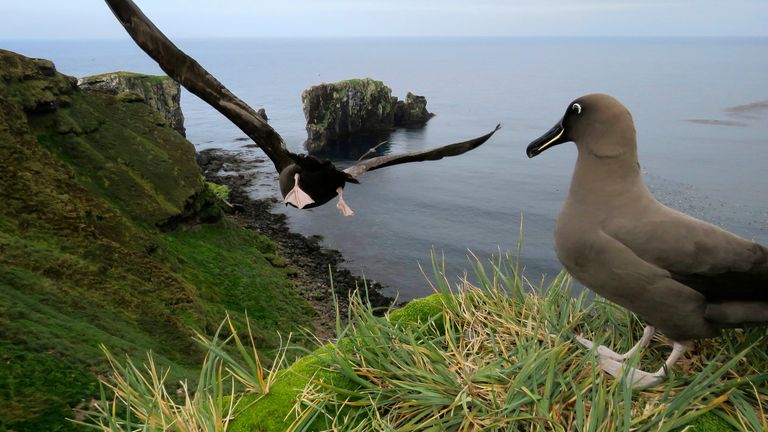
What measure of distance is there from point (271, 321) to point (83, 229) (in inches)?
397

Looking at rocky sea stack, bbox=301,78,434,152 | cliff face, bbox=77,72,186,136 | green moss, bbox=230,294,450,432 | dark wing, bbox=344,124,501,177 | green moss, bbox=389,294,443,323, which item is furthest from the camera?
rocky sea stack, bbox=301,78,434,152

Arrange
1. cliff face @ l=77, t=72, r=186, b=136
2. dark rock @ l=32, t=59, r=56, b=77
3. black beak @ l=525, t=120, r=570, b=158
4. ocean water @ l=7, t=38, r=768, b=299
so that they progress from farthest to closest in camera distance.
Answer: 1. cliff face @ l=77, t=72, r=186, b=136
2. ocean water @ l=7, t=38, r=768, b=299
3. dark rock @ l=32, t=59, r=56, b=77
4. black beak @ l=525, t=120, r=570, b=158

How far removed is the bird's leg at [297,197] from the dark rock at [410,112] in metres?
88.1

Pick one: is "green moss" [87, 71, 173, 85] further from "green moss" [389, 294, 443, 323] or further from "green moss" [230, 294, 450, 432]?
"green moss" [230, 294, 450, 432]

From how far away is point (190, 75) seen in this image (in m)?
5.46

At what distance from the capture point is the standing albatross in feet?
12.5

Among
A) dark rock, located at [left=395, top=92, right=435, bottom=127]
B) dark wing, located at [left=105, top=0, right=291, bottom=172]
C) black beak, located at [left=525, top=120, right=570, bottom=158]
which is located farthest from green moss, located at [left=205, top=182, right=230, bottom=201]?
dark rock, located at [left=395, top=92, right=435, bottom=127]

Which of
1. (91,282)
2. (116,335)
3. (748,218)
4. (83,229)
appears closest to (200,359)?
(116,335)

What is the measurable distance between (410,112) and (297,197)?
9091 cm

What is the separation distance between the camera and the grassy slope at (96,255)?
900 cm

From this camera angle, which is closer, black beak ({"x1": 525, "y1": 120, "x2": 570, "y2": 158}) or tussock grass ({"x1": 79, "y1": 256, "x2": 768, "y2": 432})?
tussock grass ({"x1": 79, "y1": 256, "x2": 768, "y2": 432})

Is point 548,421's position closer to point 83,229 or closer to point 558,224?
point 558,224

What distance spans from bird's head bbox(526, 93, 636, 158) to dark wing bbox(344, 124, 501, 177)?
84 centimetres

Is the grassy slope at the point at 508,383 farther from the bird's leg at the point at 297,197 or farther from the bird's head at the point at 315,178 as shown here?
the bird's head at the point at 315,178
